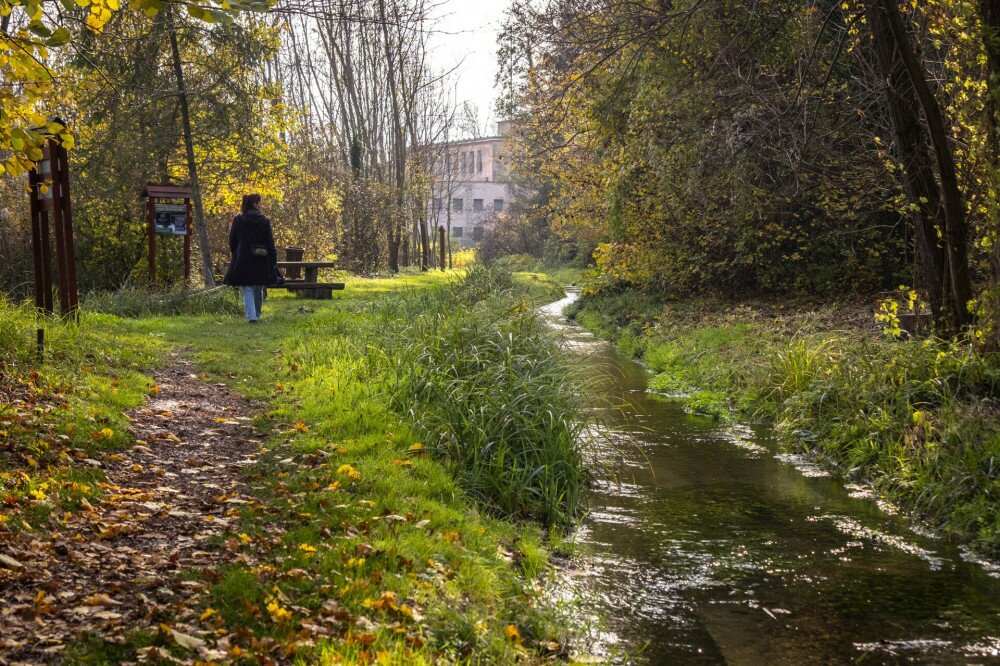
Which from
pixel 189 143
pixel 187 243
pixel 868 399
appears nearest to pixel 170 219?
pixel 187 243

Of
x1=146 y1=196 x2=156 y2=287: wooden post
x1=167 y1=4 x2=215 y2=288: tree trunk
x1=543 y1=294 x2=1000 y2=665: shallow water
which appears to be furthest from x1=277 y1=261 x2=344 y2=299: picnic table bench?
x1=543 y1=294 x2=1000 y2=665: shallow water

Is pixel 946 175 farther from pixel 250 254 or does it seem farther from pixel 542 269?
pixel 542 269

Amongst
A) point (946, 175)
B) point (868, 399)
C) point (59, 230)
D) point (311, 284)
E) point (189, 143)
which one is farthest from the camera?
point (311, 284)

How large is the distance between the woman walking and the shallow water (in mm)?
7693

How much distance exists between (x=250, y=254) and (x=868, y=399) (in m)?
9.77

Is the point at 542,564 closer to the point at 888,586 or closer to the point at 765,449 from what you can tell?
the point at 888,586

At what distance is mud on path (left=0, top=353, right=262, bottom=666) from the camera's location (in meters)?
3.93

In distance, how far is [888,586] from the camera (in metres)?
5.94

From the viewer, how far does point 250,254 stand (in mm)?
14398

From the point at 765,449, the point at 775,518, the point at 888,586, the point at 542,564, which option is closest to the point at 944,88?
the point at 765,449

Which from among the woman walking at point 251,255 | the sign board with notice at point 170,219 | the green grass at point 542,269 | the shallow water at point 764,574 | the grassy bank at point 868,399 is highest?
the sign board with notice at point 170,219

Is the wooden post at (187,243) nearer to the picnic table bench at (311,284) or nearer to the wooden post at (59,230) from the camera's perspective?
the picnic table bench at (311,284)

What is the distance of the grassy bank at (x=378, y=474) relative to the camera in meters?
4.45

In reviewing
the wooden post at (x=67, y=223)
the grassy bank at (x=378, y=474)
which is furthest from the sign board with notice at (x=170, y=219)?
the wooden post at (x=67, y=223)
